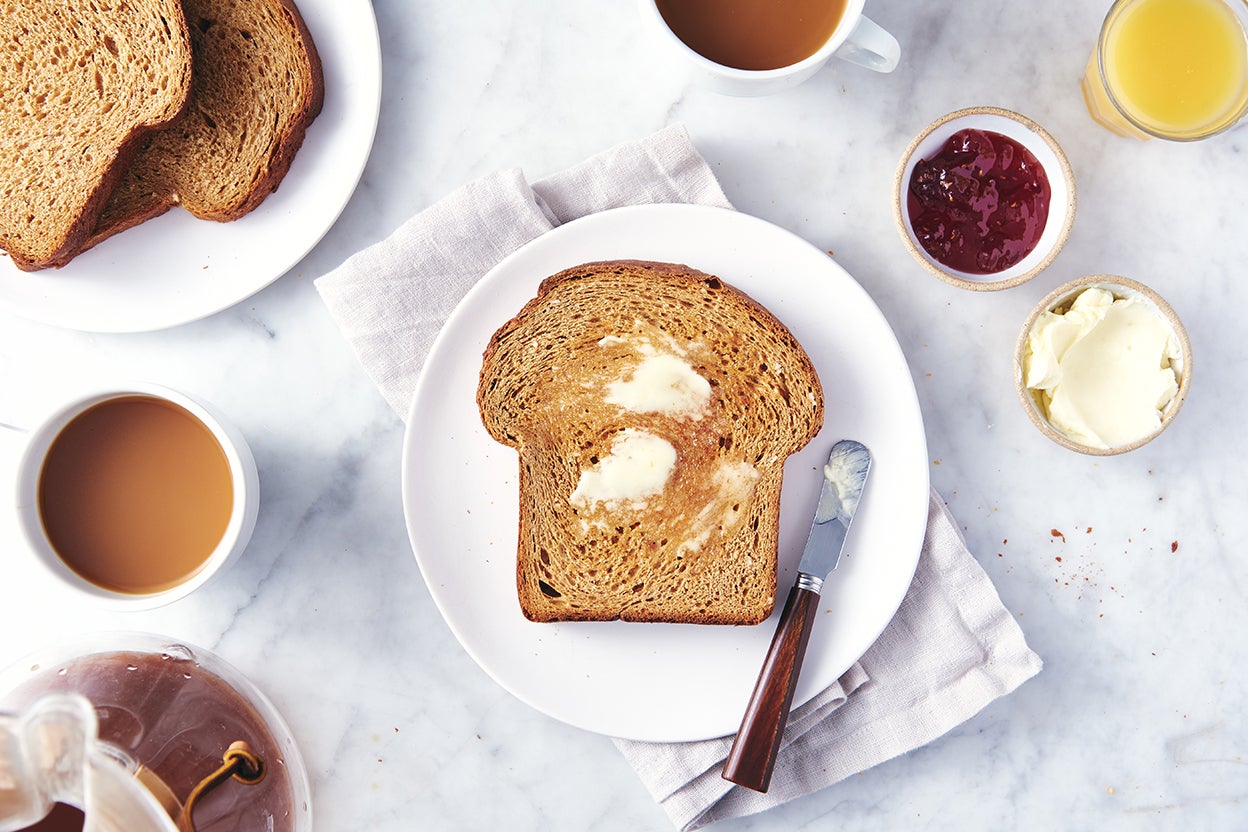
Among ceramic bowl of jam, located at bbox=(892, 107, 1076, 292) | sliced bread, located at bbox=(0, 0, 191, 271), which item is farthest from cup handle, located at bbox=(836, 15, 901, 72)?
sliced bread, located at bbox=(0, 0, 191, 271)

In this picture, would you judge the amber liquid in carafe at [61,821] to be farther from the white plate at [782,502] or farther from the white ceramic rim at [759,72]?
the white ceramic rim at [759,72]

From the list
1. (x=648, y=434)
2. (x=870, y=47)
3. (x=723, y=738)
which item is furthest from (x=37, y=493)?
(x=870, y=47)

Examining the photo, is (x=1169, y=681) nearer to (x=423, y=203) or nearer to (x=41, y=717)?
(x=423, y=203)

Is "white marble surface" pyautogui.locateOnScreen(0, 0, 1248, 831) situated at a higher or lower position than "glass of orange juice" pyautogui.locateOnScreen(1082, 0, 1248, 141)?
lower

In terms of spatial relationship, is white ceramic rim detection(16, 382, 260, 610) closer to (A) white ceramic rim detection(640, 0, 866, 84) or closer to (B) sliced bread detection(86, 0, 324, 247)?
(B) sliced bread detection(86, 0, 324, 247)

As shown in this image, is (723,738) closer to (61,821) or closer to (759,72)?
(61,821)

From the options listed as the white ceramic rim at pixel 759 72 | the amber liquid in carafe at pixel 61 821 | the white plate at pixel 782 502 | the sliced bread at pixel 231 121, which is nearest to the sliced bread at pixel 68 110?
the sliced bread at pixel 231 121
